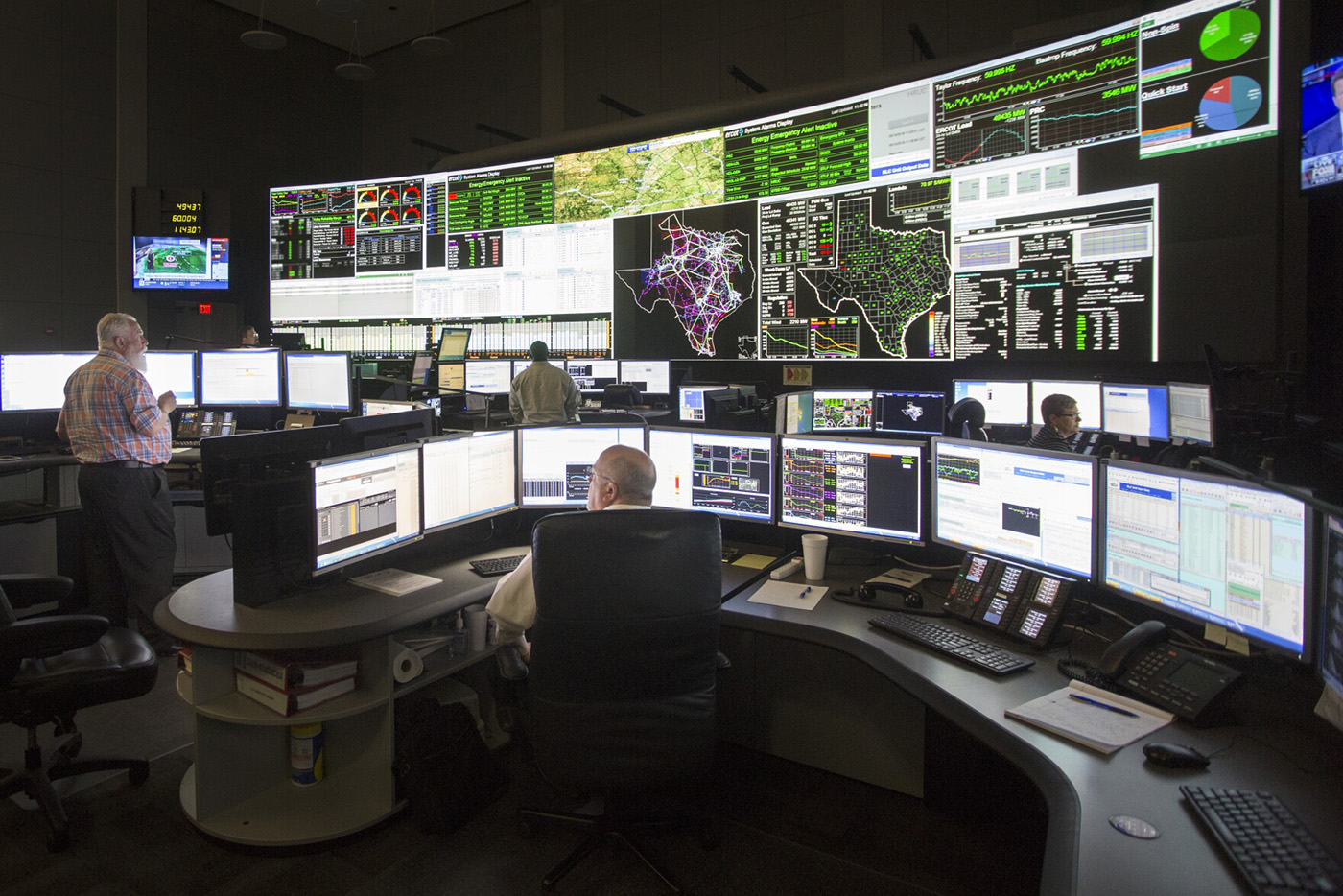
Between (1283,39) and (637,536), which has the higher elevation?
(1283,39)

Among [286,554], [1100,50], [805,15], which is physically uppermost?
[805,15]

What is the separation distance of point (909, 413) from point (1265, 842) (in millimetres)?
3974

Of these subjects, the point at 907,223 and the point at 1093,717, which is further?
the point at 907,223

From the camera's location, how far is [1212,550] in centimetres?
160

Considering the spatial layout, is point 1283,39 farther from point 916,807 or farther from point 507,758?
point 507,758

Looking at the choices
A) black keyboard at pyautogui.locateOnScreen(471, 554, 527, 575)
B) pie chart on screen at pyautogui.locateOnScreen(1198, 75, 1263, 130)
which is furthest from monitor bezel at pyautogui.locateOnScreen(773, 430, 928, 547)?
pie chart on screen at pyautogui.locateOnScreen(1198, 75, 1263, 130)

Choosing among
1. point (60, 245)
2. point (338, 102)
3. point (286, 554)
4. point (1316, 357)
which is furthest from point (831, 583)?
point (338, 102)

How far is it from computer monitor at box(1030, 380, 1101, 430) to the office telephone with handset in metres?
2.91

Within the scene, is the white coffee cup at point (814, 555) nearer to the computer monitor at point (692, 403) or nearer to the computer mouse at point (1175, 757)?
the computer mouse at point (1175, 757)

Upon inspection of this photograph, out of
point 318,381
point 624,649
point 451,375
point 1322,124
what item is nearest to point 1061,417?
Result: point 1322,124

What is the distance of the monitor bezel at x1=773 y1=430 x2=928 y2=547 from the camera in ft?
7.83

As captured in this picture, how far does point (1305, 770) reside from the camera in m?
1.29

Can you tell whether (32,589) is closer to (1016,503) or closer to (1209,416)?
(1016,503)

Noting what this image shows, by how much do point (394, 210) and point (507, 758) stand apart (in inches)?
249
